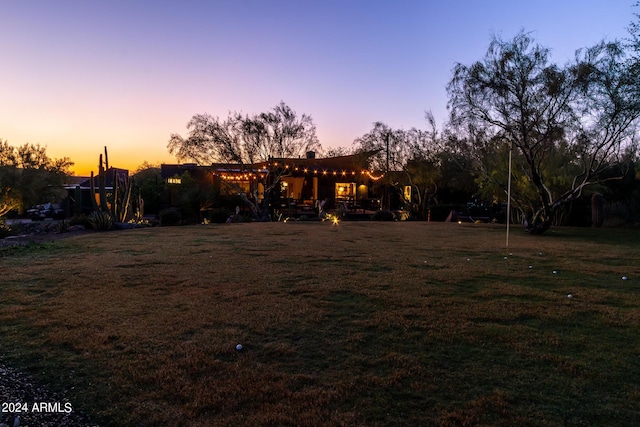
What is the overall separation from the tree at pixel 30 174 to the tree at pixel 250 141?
30.3 ft

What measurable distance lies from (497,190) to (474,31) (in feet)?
26.9

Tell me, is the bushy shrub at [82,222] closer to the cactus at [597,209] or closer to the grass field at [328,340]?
the grass field at [328,340]

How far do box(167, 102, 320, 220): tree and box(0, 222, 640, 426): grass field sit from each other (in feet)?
42.2

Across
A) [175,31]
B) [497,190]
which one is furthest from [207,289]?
[497,190]

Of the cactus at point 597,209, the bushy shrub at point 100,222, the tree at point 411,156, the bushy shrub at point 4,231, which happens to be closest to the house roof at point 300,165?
the tree at point 411,156

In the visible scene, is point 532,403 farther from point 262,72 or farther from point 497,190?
point 497,190

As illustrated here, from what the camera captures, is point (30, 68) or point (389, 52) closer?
point (30, 68)

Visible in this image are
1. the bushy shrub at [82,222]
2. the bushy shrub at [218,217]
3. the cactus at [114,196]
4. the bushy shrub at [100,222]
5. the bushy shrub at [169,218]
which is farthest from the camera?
the bushy shrub at [218,217]

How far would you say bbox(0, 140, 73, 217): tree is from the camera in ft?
71.4

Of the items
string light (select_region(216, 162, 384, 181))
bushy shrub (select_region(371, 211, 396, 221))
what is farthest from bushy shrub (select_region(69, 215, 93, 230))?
bushy shrub (select_region(371, 211, 396, 221))

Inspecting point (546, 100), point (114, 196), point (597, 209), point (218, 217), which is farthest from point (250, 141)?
point (597, 209)

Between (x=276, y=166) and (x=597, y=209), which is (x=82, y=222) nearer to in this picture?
(x=276, y=166)

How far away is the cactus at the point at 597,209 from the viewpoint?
17.8 meters

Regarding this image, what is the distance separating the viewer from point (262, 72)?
647 inches
